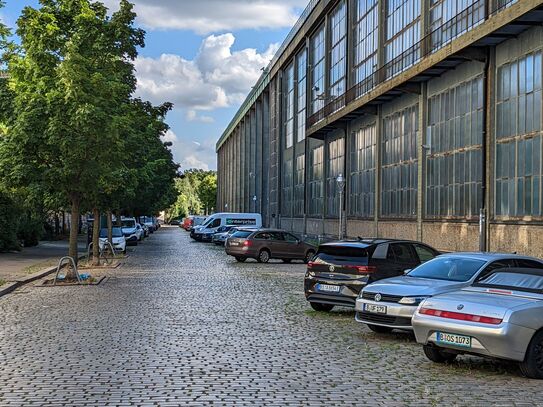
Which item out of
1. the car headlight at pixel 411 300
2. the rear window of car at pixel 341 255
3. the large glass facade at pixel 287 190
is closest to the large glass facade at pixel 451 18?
the rear window of car at pixel 341 255

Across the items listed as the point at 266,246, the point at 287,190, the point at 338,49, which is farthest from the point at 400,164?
the point at 287,190

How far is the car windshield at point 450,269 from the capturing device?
1145 centimetres

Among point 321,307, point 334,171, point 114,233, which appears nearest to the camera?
point 321,307

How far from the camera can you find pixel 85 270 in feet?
86.7

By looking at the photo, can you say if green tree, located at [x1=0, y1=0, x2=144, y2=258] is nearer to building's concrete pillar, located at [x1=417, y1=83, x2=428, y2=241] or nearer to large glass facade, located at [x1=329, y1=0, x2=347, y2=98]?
building's concrete pillar, located at [x1=417, y1=83, x2=428, y2=241]

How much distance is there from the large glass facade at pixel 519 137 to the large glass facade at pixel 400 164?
8617 millimetres

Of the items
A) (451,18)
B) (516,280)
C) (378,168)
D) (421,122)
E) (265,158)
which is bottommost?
(516,280)

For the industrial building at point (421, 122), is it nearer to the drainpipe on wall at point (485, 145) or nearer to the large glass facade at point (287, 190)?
the drainpipe on wall at point (485, 145)

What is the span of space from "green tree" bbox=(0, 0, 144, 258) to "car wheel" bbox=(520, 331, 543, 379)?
15303 mm

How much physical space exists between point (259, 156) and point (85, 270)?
60.2 m

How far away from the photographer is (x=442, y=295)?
376 inches

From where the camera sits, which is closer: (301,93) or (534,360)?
(534,360)

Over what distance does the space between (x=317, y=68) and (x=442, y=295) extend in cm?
4699

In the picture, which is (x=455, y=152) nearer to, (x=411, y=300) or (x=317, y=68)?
(x=411, y=300)
